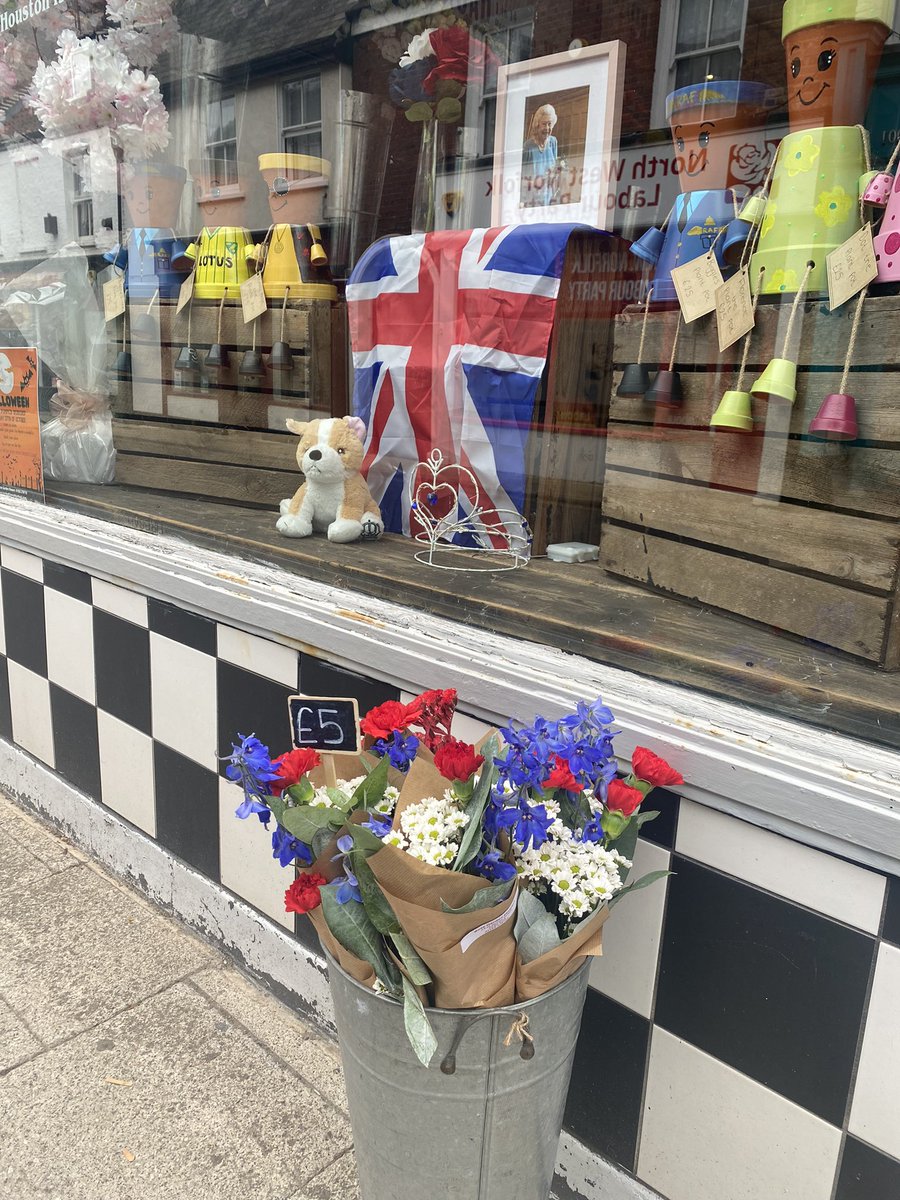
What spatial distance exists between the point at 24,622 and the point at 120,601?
53 cm

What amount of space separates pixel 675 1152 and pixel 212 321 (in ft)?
6.13

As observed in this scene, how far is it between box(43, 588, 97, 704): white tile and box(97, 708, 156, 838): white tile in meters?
0.10

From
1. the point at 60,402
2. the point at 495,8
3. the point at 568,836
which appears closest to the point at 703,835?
the point at 568,836

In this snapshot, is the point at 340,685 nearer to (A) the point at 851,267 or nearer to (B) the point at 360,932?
(B) the point at 360,932

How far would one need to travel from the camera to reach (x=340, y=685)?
5.20 ft

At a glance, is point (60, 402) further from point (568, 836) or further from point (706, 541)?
point (568, 836)

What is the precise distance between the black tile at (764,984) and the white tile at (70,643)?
1543 mm

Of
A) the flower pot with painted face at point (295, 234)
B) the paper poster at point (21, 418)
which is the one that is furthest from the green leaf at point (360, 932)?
the paper poster at point (21, 418)

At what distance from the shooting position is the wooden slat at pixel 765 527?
42.8 inches

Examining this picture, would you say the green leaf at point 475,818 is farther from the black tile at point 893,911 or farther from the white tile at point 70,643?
the white tile at point 70,643

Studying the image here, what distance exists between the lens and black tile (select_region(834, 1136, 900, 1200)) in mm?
1033

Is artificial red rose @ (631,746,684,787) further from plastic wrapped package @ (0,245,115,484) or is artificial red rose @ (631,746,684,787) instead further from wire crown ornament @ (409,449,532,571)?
plastic wrapped package @ (0,245,115,484)

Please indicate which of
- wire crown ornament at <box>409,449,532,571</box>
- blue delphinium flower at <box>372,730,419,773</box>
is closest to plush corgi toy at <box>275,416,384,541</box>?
wire crown ornament at <box>409,449,532,571</box>

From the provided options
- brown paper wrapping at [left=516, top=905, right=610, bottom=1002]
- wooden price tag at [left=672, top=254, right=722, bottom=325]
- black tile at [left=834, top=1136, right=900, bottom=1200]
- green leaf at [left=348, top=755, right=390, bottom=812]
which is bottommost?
black tile at [left=834, top=1136, right=900, bottom=1200]
